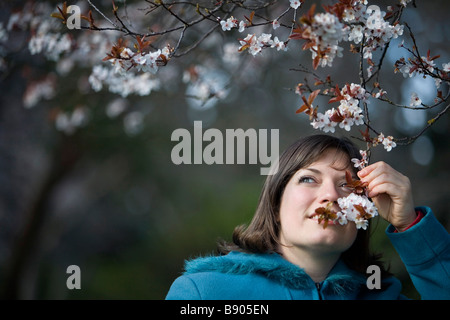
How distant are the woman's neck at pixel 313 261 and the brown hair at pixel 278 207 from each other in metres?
0.10

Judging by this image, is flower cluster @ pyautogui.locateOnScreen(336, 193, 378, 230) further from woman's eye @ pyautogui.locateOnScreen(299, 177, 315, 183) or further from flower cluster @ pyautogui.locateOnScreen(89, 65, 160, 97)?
flower cluster @ pyautogui.locateOnScreen(89, 65, 160, 97)

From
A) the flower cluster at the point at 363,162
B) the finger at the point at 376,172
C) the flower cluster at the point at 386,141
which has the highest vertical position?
the flower cluster at the point at 386,141

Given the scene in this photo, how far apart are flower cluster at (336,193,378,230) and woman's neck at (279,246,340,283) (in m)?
0.20

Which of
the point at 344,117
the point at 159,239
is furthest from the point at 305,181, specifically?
the point at 159,239

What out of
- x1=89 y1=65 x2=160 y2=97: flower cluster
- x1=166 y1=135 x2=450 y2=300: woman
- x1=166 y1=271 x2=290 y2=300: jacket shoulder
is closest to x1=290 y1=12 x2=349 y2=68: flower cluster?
x1=166 y1=135 x2=450 y2=300: woman

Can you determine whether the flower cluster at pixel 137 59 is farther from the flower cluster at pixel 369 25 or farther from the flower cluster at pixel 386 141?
the flower cluster at pixel 386 141

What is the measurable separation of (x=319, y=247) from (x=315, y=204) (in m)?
0.13

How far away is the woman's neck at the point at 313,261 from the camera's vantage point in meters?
1.52

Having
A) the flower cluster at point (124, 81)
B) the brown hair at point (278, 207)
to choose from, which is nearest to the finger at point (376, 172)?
the brown hair at point (278, 207)

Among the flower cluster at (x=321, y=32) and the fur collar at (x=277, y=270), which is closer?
the flower cluster at (x=321, y=32)

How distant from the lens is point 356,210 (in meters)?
1.34

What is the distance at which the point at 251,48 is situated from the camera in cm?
151

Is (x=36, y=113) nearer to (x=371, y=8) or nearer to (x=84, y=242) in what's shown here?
(x=84, y=242)

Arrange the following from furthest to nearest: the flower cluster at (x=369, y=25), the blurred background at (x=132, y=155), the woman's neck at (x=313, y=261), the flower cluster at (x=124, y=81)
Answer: the blurred background at (x=132, y=155), the flower cluster at (x=124, y=81), the woman's neck at (x=313, y=261), the flower cluster at (x=369, y=25)
